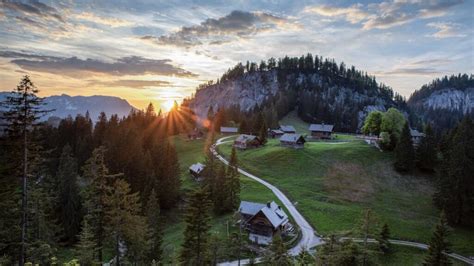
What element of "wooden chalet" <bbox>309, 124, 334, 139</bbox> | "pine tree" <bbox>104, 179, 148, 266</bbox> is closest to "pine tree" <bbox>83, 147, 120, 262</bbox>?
"pine tree" <bbox>104, 179, 148, 266</bbox>

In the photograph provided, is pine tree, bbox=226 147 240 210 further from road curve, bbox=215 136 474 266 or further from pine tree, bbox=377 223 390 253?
pine tree, bbox=377 223 390 253

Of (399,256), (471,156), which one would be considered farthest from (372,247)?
(471,156)

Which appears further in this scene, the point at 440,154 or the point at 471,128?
the point at 440,154

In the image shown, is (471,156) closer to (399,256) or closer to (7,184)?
(399,256)

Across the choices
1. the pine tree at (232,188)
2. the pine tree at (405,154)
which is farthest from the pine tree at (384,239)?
the pine tree at (405,154)

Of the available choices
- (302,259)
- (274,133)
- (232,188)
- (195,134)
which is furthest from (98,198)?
(274,133)
